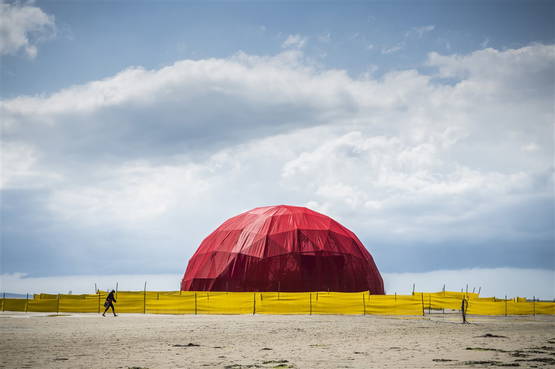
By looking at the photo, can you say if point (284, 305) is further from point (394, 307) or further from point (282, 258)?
point (282, 258)

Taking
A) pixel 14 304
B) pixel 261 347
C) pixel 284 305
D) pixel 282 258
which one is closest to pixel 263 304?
pixel 284 305

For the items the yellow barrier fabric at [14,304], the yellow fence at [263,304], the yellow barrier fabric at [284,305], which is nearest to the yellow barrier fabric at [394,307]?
the yellow fence at [263,304]

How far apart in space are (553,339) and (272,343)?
11.2 metres

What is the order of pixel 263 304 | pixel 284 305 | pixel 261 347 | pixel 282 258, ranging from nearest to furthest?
pixel 261 347
pixel 284 305
pixel 263 304
pixel 282 258

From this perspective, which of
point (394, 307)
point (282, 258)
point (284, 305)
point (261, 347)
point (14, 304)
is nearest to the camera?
point (261, 347)

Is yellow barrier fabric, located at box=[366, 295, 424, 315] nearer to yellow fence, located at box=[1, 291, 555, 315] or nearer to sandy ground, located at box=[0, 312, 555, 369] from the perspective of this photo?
yellow fence, located at box=[1, 291, 555, 315]

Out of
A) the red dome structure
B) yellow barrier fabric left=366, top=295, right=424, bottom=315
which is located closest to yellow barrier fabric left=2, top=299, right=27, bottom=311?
the red dome structure

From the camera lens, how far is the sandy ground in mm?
13859

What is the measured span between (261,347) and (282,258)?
30.9m

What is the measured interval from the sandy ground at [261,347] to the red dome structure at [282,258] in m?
21.2

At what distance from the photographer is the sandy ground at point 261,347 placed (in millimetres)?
13859

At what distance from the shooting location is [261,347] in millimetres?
17562

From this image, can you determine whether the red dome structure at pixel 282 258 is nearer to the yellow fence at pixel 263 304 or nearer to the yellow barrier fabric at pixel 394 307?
the yellow fence at pixel 263 304

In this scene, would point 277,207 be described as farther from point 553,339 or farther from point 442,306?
point 553,339
